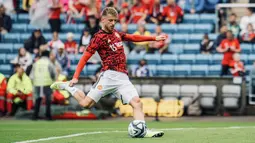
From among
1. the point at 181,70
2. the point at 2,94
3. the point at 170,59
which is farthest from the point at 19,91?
the point at 181,70

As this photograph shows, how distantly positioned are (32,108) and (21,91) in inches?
24.2

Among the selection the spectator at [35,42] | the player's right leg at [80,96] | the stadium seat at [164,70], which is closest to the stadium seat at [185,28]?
the stadium seat at [164,70]

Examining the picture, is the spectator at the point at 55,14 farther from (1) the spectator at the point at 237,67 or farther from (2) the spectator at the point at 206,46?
(1) the spectator at the point at 237,67

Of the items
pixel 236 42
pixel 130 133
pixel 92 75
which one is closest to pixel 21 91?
pixel 92 75

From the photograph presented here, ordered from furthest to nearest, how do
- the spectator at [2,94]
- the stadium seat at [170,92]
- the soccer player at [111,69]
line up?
the spectator at [2,94], the stadium seat at [170,92], the soccer player at [111,69]

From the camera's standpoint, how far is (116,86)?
13406 millimetres

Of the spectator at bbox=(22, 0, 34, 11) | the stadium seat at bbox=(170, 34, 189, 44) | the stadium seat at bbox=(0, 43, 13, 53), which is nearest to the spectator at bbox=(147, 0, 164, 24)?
the stadium seat at bbox=(170, 34, 189, 44)

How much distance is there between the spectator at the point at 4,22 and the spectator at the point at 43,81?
555cm

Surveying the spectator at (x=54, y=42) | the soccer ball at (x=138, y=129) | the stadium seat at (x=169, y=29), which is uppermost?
the stadium seat at (x=169, y=29)

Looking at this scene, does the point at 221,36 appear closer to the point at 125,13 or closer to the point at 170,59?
the point at 170,59

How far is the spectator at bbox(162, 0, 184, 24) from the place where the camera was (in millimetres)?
27250

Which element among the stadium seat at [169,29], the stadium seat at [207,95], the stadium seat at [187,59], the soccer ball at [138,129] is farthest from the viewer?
the stadium seat at [169,29]

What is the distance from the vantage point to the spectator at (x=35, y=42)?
87.0 feet

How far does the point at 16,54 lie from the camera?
27.5 meters
